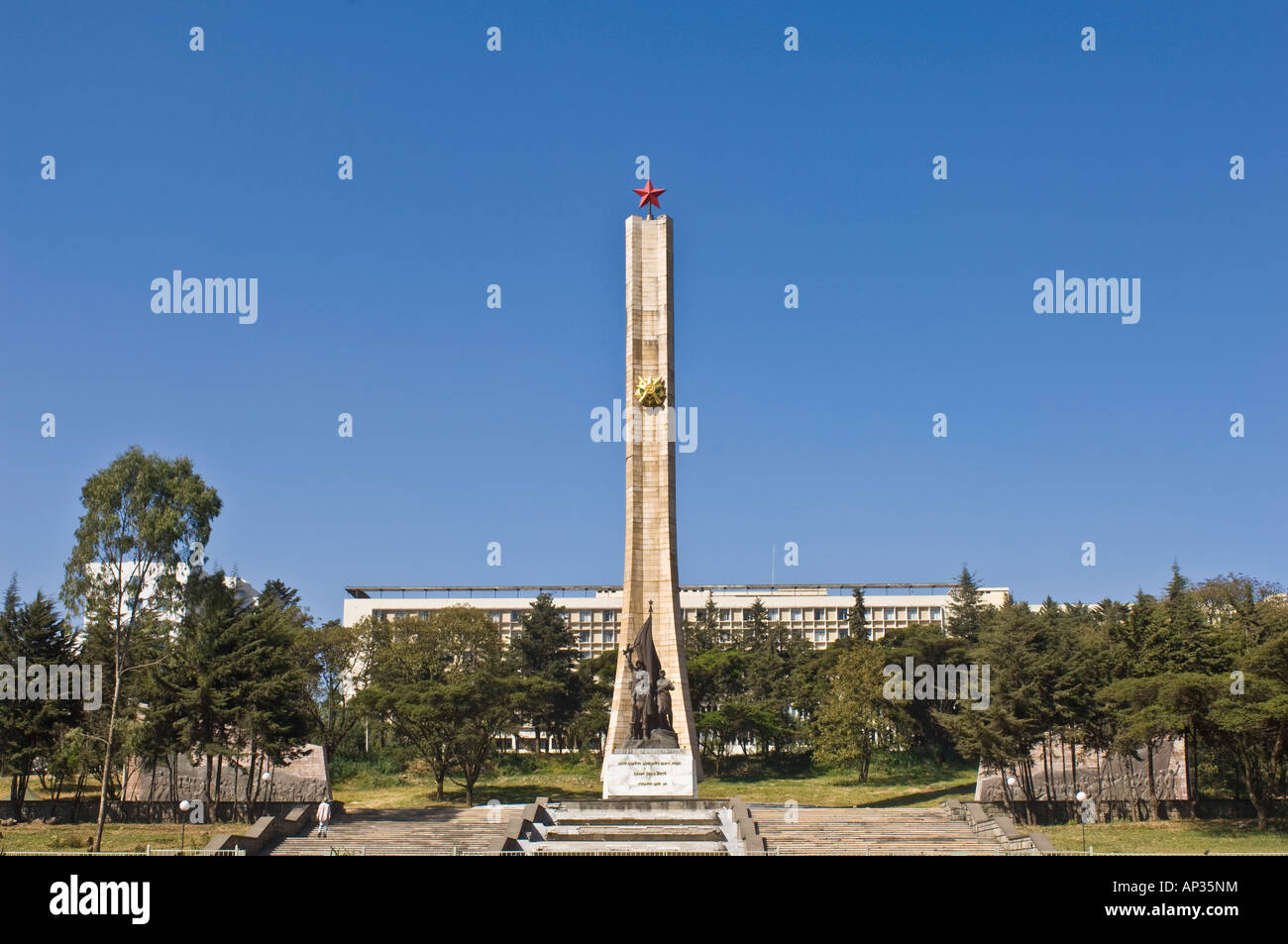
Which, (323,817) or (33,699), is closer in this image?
(323,817)

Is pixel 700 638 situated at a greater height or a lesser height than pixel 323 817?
greater

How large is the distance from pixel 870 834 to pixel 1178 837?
25.0 ft

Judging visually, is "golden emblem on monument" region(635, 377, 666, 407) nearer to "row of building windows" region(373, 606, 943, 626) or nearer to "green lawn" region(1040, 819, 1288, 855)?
"green lawn" region(1040, 819, 1288, 855)

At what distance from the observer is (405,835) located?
25.4 meters

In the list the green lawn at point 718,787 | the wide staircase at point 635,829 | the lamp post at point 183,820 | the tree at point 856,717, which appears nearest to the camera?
the lamp post at point 183,820

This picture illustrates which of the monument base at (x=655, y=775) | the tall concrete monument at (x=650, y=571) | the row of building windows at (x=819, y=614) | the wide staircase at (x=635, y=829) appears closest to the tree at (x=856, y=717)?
the tall concrete monument at (x=650, y=571)

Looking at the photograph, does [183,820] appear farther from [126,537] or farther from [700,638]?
[700,638]

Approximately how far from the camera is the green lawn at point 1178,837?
81.6 ft

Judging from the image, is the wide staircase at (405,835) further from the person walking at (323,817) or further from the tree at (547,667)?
the tree at (547,667)

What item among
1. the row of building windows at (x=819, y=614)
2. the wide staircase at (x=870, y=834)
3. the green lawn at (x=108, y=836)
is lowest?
the green lawn at (x=108, y=836)

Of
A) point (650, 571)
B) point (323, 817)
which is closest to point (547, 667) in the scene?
point (650, 571)

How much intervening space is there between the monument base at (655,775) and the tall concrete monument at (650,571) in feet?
0.08
